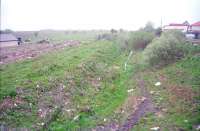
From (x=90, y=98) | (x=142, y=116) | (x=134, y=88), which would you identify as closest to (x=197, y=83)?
(x=134, y=88)

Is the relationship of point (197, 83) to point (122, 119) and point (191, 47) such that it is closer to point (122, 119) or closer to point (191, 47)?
point (122, 119)

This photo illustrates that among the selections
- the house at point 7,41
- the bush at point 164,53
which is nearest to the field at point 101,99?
the bush at point 164,53

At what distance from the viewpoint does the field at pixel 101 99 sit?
54.1ft

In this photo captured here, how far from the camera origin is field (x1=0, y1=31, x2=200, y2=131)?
16.5m

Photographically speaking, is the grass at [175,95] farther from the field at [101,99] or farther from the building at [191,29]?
the building at [191,29]

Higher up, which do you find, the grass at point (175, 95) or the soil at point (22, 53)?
the soil at point (22, 53)

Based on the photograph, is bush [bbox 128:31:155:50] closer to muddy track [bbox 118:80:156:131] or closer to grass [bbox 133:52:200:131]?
grass [bbox 133:52:200:131]

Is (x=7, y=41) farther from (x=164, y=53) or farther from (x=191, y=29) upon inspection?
(x=164, y=53)

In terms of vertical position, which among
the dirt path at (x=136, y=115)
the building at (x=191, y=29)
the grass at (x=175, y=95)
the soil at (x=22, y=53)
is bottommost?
the dirt path at (x=136, y=115)

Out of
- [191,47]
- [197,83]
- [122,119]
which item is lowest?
[122,119]

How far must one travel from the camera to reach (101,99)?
21578mm

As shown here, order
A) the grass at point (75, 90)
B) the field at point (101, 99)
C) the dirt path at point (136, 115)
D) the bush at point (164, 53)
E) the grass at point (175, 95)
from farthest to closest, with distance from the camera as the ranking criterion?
the bush at point (164, 53) → the grass at point (75, 90) → the field at point (101, 99) → the dirt path at point (136, 115) → the grass at point (175, 95)

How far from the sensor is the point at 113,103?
68.6 ft

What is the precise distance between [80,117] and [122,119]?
9.74 ft
